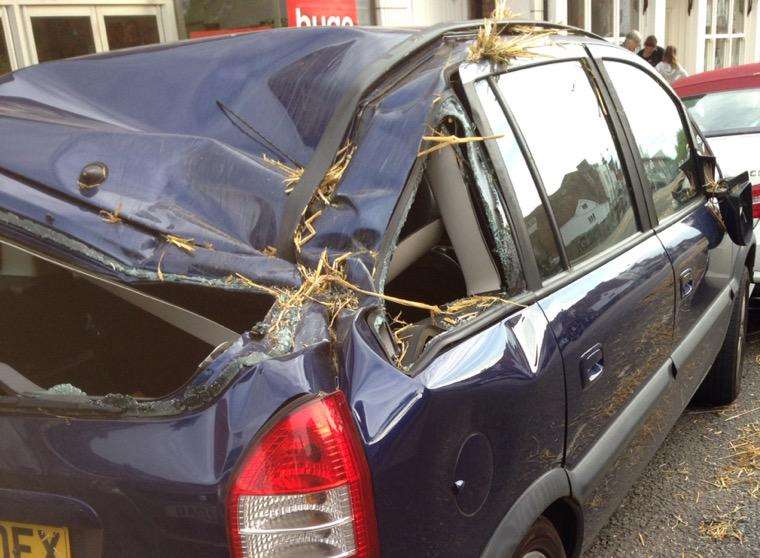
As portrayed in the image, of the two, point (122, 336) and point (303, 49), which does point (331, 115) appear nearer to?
point (303, 49)

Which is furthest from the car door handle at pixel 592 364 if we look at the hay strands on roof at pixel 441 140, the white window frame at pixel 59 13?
the white window frame at pixel 59 13

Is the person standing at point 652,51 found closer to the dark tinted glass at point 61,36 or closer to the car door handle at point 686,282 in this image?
the dark tinted glass at point 61,36

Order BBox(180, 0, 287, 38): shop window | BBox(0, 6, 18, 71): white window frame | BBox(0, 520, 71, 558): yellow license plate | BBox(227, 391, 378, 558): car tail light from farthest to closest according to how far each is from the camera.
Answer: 1. BBox(180, 0, 287, 38): shop window
2. BBox(0, 6, 18, 71): white window frame
3. BBox(0, 520, 71, 558): yellow license plate
4. BBox(227, 391, 378, 558): car tail light

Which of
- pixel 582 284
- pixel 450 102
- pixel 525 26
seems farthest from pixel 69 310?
pixel 525 26

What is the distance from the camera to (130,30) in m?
7.38

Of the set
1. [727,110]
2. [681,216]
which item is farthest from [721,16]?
[681,216]

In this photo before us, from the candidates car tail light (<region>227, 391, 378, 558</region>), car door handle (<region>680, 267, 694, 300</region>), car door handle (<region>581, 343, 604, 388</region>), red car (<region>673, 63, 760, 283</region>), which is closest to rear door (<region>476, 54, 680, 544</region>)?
car door handle (<region>581, 343, 604, 388</region>)

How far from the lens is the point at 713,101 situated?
19.1ft

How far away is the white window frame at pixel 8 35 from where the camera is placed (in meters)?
6.29

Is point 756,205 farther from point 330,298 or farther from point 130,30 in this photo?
point 130,30

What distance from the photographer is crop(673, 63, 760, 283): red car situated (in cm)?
466

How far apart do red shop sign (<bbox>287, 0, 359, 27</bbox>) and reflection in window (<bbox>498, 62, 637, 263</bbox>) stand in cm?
516

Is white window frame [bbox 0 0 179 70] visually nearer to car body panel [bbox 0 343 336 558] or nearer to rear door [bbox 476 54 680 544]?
rear door [bbox 476 54 680 544]

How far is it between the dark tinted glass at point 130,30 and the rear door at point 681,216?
540 centimetres
